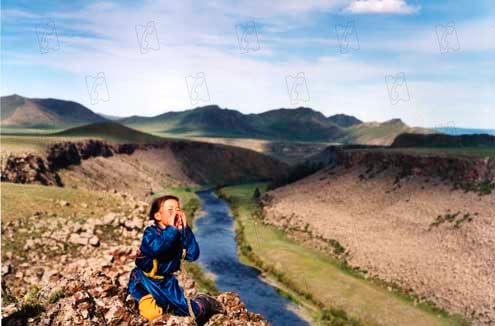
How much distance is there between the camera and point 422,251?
175ft

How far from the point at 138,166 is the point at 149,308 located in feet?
391

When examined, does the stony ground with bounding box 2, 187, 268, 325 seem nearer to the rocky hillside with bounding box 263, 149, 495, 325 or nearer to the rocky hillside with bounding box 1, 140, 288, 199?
the rocky hillside with bounding box 263, 149, 495, 325

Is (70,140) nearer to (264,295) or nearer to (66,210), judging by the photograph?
(66,210)

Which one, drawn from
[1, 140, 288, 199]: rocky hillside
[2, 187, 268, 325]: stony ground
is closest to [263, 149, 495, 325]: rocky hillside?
[2, 187, 268, 325]: stony ground

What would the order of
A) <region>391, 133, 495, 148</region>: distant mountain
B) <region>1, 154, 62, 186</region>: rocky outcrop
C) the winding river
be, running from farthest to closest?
<region>391, 133, 495, 148</region>: distant mountain, <region>1, 154, 62, 186</region>: rocky outcrop, the winding river

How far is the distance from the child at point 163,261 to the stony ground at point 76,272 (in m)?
0.35

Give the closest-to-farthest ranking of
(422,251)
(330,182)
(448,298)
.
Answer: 1. (448,298)
2. (422,251)
3. (330,182)

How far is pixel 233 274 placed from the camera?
51.8 meters

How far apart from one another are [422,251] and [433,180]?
19.9 meters

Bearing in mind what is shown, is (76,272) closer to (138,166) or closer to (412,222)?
(412,222)

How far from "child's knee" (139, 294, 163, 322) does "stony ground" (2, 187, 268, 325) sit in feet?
0.71

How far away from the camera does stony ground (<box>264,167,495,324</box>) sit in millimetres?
44812

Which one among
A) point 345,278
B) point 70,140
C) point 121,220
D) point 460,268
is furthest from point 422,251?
point 70,140

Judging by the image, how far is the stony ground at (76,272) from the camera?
10992 millimetres
